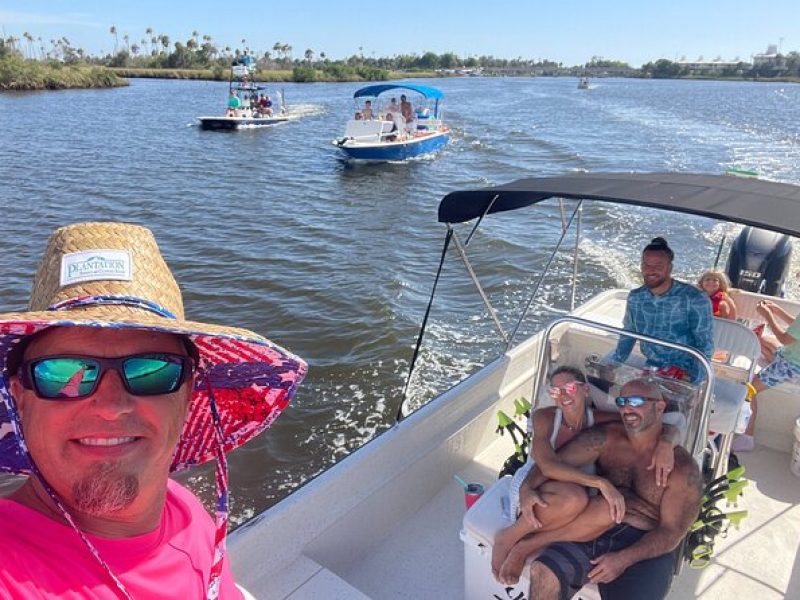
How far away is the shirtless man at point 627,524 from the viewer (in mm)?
2320

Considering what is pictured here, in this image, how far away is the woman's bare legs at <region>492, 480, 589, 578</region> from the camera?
2.42 metres

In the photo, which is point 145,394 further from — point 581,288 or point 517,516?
point 581,288

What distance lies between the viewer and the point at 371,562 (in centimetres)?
313

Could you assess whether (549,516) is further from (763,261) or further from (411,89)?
(411,89)

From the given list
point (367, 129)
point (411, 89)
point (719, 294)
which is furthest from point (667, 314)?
point (367, 129)

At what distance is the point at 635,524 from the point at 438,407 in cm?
136

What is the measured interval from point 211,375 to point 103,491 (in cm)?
46

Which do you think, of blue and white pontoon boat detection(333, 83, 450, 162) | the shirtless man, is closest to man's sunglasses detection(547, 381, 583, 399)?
the shirtless man

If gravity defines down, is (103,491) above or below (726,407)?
above

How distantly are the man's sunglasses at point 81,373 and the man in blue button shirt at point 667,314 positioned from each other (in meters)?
2.99

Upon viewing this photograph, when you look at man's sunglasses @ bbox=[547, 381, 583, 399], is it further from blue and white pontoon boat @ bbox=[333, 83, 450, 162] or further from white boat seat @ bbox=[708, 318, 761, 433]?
blue and white pontoon boat @ bbox=[333, 83, 450, 162]

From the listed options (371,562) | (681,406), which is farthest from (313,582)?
(681,406)

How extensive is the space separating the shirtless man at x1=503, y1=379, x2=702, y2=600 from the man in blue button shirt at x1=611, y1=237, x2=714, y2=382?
1098 mm

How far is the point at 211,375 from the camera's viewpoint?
158cm
